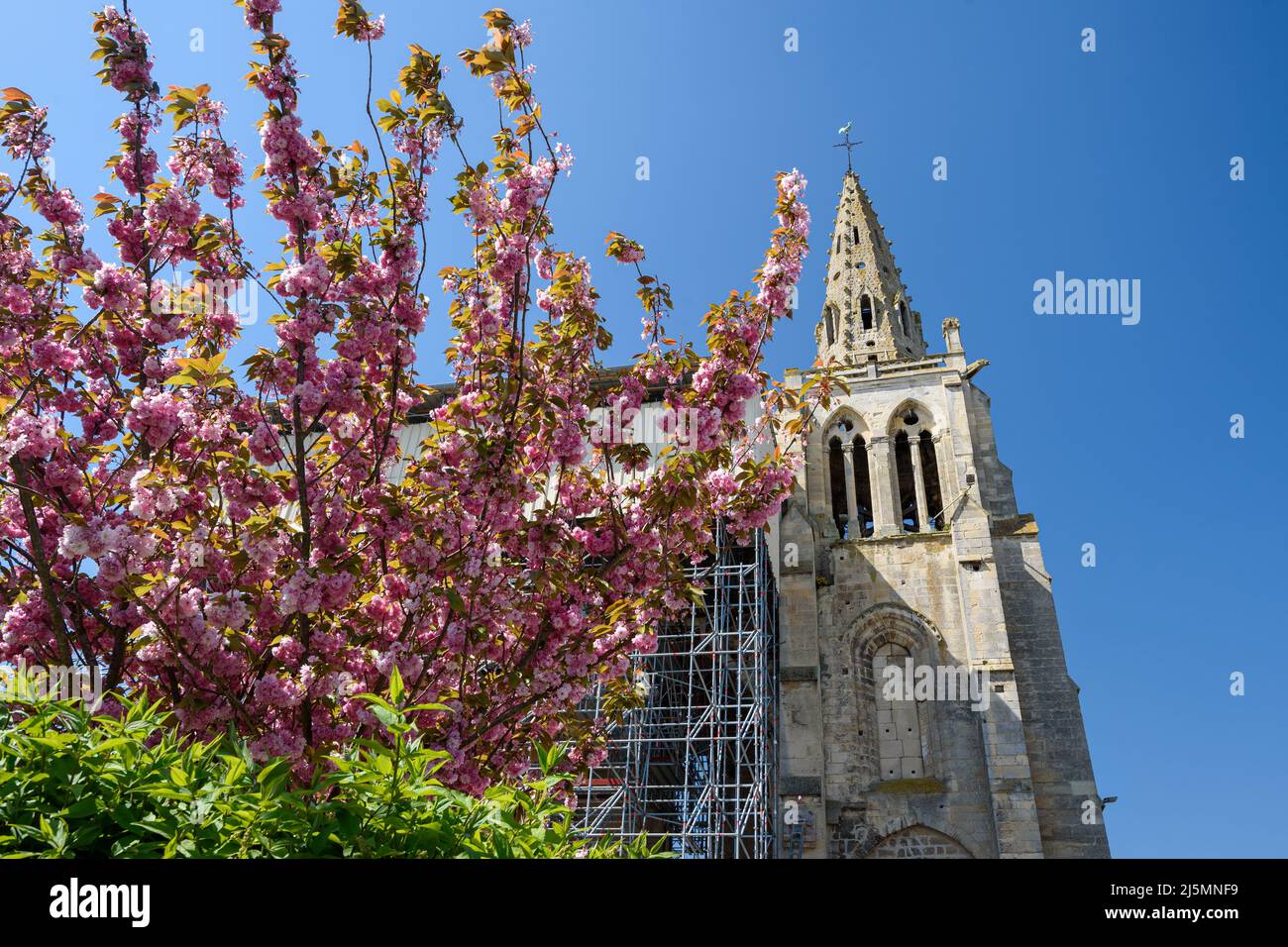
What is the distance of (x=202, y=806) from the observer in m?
2.11

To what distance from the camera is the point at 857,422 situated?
25.4m

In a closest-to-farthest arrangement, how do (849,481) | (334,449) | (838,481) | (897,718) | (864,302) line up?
(334,449) < (897,718) < (849,481) < (838,481) < (864,302)

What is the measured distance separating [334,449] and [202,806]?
4476 mm

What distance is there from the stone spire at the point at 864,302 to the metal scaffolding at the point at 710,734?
37.9ft

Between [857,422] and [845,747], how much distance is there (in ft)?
31.6

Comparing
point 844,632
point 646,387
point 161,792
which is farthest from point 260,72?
point 844,632

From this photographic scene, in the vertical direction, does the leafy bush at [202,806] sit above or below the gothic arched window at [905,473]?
below

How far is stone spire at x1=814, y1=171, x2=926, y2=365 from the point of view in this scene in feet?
97.9

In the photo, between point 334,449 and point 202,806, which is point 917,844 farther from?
point 202,806

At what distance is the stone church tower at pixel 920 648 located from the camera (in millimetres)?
18297

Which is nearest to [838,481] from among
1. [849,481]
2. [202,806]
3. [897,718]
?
[849,481]

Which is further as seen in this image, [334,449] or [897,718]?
[897,718]

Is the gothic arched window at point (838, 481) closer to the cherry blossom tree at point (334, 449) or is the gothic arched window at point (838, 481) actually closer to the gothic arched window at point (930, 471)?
the gothic arched window at point (930, 471)

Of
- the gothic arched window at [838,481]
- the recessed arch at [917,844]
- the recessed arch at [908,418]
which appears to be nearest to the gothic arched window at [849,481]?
the gothic arched window at [838,481]
